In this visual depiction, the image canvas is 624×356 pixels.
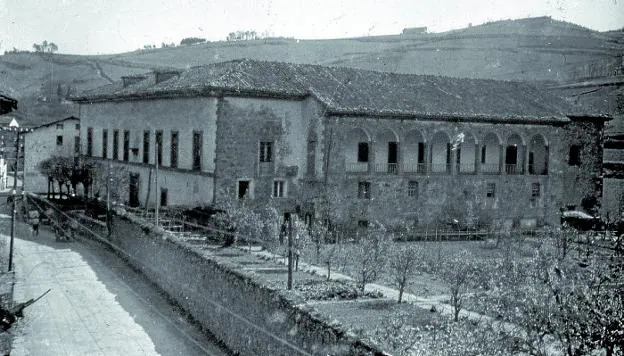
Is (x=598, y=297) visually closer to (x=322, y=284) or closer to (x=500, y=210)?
(x=322, y=284)

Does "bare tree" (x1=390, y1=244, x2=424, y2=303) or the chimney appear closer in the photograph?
"bare tree" (x1=390, y1=244, x2=424, y2=303)

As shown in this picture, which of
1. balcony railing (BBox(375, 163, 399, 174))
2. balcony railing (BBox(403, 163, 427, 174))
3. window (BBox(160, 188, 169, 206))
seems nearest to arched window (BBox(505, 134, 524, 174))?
balcony railing (BBox(403, 163, 427, 174))

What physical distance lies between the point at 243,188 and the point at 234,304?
59.0 ft

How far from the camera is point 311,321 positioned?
1095 centimetres

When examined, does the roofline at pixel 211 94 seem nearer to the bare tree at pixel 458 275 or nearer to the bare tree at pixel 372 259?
the bare tree at pixel 372 259

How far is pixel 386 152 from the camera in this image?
37.5 meters

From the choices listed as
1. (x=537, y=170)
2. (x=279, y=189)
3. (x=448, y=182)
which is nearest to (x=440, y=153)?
(x=448, y=182)

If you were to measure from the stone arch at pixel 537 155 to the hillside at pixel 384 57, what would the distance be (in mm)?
19108

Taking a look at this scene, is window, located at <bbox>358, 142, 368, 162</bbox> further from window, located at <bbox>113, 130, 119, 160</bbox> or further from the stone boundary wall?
window, located at <bbox>113, 130, 119, 160</bbox>

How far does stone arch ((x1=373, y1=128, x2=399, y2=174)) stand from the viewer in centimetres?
3697

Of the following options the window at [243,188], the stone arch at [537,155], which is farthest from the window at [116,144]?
the stone arch at [537,155]

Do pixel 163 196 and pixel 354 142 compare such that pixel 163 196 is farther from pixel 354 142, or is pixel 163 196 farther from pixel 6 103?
pixel 6 103

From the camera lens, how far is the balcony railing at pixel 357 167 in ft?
117

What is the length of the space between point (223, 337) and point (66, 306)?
6.50m
